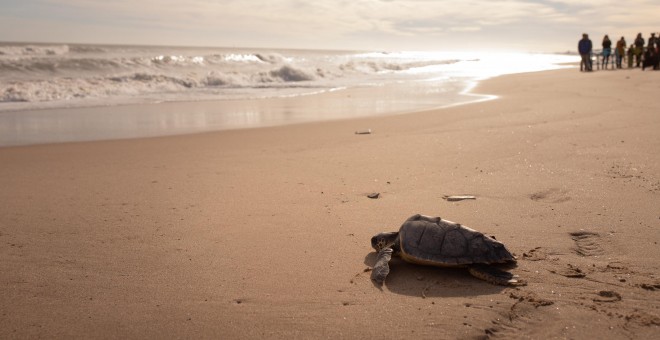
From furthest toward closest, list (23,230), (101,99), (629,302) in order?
(101,99) < (23,230) < (629,302)

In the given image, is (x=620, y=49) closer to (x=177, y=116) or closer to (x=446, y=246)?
(x=177, y=116)

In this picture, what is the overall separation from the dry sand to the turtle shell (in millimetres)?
151

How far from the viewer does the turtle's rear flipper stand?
3475 millimetres

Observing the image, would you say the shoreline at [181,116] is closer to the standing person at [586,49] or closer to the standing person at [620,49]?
the standing person at [586,49]

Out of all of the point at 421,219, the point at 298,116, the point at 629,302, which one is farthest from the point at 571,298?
the point at 298,116

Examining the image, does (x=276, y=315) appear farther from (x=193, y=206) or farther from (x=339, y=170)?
(x=339, y=170)

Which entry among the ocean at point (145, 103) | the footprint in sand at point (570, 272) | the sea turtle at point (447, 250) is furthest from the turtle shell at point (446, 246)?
the ocean at point (145, 103)

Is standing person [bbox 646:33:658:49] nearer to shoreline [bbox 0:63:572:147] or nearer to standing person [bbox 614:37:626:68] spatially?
standing person [bbox 614:37:626:68]

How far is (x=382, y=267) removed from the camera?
3709 millimetres

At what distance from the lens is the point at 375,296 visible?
3.45 metres

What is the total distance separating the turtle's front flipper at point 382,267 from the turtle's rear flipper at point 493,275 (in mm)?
574

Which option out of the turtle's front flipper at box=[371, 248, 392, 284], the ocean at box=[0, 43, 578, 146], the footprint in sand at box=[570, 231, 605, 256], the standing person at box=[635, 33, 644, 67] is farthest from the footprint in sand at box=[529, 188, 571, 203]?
the standing person at box=[635, 33, 644, 67]

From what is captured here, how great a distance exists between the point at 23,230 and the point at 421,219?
359 centimetres

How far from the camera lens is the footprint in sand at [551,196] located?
5125mm
